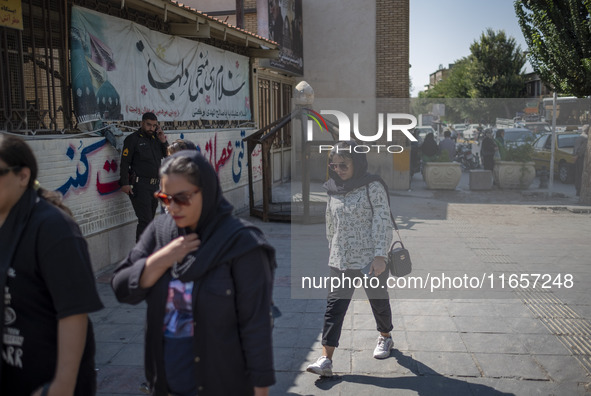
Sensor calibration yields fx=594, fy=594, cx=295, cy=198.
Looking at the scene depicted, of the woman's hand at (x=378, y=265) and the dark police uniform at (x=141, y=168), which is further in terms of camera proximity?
the dark police uniform at (x=141, y=168)

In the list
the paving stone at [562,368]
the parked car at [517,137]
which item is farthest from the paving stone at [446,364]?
the parked car at [517,137]

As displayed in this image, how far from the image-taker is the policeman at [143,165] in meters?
7.55

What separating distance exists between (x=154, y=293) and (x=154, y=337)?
0.58 feet

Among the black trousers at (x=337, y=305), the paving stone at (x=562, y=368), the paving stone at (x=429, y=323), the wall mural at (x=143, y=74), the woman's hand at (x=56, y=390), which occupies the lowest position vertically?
the paving stone at (x=562, y=368)

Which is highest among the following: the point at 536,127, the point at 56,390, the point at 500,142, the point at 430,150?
the point at 536,127

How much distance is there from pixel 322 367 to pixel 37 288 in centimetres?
269

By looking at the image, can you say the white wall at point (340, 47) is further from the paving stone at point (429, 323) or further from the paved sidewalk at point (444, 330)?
the paving stone at point (429, 323)

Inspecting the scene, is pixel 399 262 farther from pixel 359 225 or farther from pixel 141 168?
pixel 141 168

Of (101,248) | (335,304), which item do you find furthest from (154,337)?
(101,248)

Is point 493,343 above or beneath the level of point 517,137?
beneath

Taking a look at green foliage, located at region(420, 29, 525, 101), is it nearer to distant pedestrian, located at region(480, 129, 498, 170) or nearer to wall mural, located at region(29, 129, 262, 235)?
distant pedestrian, located at region(480, 129, 498, 170)

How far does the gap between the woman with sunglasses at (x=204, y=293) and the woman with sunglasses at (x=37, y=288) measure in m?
0.26

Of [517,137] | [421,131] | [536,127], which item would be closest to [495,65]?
[421,131]

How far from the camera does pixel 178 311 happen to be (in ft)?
7.77
